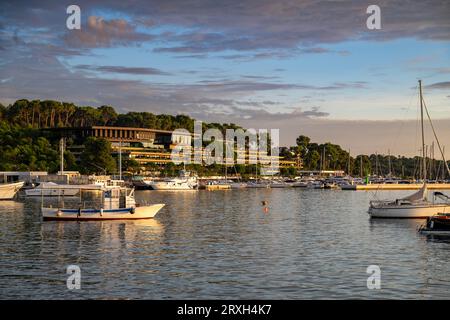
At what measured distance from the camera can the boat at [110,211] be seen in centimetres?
6725

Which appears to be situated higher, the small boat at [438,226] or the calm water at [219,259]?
the small boat at [438,226]

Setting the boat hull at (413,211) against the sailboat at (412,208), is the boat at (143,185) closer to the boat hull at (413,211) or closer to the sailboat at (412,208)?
the sailboat at (412,208)

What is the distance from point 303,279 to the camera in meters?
36.5

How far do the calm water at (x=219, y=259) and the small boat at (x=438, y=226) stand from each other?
1.05m

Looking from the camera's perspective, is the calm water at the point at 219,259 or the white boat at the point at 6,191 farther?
the white boat at the point at 6,191

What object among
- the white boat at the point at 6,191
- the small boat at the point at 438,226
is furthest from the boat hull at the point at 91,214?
the white boat at the point at 6,191

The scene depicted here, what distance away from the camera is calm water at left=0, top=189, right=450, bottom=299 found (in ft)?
110

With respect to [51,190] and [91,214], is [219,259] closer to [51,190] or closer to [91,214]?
[91,214]

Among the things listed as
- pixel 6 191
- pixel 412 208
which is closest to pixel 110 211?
pixel 412 208

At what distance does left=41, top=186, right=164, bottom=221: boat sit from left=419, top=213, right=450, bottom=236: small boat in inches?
1165

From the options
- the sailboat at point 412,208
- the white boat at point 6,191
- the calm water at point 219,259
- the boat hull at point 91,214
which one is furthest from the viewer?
the white boat at point 6,191

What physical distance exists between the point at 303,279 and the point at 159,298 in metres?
9.12

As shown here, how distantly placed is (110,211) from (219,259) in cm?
2604
